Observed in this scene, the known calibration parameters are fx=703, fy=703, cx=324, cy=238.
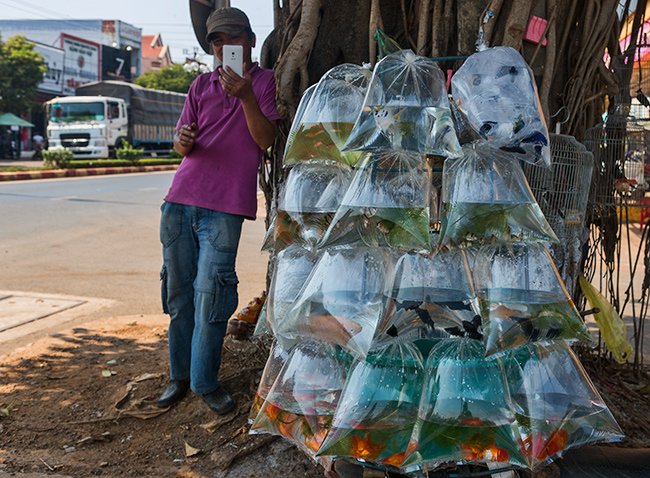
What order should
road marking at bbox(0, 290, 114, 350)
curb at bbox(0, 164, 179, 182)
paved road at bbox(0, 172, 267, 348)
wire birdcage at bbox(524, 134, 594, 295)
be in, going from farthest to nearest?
curb at bbox(0, 164, 179, 182) → paved road at bbox(0, 172, 267, 348) → road marking at bbox(0, 290, 114, 350) → wire birdcage at bbox(524, 134, 594, 295)

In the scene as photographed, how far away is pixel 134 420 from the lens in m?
3.25

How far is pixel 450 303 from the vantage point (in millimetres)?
1983

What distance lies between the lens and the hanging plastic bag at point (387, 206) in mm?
1916

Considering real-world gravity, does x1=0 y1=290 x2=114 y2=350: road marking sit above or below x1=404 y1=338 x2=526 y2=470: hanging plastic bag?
below

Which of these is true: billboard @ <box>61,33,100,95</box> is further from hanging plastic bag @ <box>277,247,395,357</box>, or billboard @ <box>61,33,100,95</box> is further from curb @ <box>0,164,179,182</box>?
hanging plastic bag @ <box>277,247,395,357</box>

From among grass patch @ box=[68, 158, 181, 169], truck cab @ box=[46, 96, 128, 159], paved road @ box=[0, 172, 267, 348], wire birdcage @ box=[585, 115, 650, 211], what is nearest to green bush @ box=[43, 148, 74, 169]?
grass patch @ box=[68, 158, 181, 169]

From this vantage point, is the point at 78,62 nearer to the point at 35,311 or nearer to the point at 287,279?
the point at 35,311

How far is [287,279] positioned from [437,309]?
1.69ft

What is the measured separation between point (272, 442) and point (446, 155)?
159 centimetres

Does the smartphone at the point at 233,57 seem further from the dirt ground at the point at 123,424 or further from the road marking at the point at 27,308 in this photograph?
the road marking at the point at 27,308

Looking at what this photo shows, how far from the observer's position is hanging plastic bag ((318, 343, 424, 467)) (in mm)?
1825

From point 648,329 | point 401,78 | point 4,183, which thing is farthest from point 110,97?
point 401,78

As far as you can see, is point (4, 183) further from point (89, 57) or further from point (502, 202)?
point (89, 57)

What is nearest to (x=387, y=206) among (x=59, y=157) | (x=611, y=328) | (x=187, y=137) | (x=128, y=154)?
(x=187, y=137)
